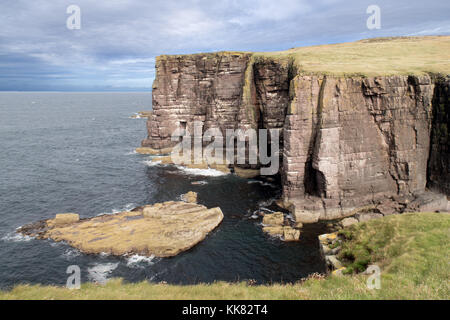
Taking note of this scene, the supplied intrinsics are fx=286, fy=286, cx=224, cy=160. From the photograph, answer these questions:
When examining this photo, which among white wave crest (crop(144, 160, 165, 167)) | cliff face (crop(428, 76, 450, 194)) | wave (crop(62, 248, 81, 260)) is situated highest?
cliff face (crop(428, 76, 450, 194))

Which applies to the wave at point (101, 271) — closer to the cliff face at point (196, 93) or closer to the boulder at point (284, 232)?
the boulder at point (284, 232)

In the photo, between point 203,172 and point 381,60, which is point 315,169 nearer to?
point 381,60

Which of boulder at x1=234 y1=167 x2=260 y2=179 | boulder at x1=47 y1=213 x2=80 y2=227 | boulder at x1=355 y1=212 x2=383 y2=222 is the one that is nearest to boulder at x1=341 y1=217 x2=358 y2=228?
boulder at x1=355 y1=212 x2=383 y2=222

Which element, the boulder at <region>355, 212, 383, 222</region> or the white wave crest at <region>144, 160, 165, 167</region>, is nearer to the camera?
the boulder at <region>355, 212, 383, 222</region>

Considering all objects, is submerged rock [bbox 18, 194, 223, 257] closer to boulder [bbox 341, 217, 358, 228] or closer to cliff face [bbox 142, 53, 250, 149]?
boulder [bbox 341, 217, 358, 228]

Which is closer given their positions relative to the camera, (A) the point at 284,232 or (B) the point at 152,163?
(A) the point at 284,232

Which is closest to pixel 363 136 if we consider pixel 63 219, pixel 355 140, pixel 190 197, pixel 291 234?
pixel 355 140

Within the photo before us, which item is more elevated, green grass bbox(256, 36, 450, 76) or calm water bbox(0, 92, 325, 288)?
green grass bbox(256, 36, 450, 76)
